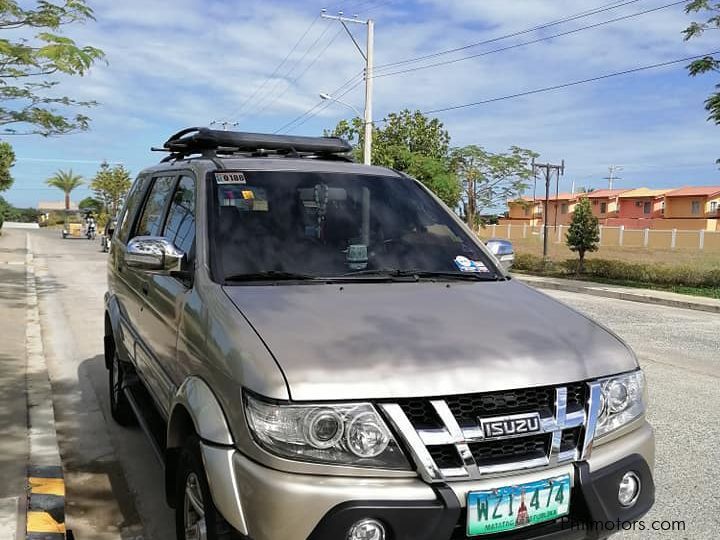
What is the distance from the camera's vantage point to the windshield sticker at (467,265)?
335 cm

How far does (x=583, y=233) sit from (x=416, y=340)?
65.8 feet

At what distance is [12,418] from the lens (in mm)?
4969

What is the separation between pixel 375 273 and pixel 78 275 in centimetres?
1643

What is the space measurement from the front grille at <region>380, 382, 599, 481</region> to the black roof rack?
2.51 meters

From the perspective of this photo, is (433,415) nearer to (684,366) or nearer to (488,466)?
(488,466)

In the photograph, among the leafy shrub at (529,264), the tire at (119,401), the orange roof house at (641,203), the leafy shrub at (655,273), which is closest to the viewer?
the tire at (119,401)

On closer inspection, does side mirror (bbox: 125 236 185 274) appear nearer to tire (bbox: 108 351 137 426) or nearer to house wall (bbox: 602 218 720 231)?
tire (bbox: 108 351 137 426)

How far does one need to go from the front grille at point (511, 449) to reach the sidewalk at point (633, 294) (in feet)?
39.4

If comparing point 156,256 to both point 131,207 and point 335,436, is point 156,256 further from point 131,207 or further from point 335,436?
point 131,207

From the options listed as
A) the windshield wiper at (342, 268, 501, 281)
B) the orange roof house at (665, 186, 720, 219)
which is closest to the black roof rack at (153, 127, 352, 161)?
the windshield wiper at (342, 268, 501, 281)

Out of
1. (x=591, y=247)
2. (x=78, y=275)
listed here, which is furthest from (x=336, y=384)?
(x=591, y=247)

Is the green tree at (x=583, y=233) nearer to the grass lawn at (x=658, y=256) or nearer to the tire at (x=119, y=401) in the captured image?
the grass lawn at (x=658, y=256)

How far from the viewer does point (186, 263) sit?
9.96ft

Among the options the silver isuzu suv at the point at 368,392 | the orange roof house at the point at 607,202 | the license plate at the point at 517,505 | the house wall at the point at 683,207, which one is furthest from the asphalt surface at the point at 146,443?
the orange roof house at the point at 607,202
